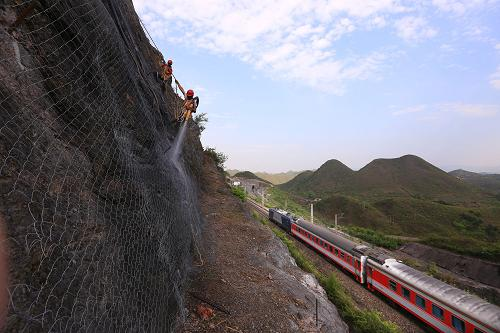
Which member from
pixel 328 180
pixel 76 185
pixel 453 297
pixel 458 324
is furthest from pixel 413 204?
pixel 76 185

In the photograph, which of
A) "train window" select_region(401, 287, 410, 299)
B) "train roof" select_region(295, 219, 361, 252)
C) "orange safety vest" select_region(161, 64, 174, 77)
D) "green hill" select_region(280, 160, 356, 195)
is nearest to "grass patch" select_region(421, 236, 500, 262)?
"train roof" select_region(295, 219, 361, 252)

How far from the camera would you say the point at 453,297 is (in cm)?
1148

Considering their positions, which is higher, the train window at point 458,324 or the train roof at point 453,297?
the train roof at point 453,297

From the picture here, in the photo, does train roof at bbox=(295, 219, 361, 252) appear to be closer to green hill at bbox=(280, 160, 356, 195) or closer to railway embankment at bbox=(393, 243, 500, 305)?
railway embankment at bbox=(393, 243, 500, 305)

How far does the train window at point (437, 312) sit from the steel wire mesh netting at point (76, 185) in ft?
37.3

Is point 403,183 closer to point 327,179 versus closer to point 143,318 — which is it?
point 327,179

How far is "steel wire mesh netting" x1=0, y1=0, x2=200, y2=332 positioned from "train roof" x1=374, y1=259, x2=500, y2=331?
10817 mm

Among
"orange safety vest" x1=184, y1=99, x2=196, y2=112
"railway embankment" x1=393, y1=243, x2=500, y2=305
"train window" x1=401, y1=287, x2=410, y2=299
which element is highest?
"orange safety vest" x1=184, y1=99, x2=196, y2=112

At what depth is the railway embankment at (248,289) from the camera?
262 inches

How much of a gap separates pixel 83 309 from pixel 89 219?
1025 mm

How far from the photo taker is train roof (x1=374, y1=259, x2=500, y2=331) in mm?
10125

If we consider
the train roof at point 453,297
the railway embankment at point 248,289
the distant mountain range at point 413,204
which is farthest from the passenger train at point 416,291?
the distant mountain range at point 413,204

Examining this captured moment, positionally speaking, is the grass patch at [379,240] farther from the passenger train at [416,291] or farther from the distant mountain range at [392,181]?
the distant mountain range at [392,181]

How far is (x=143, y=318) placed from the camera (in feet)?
13.3
